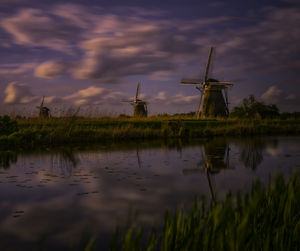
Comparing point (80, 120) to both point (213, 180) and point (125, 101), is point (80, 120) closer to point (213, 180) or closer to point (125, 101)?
point (213, 180)

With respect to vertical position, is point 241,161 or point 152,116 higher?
point 152,116

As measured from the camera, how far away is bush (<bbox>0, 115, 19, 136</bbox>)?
565 inches

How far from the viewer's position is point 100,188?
20.3ft

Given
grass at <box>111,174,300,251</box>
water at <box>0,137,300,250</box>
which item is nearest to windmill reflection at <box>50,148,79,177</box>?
water at <box>0,137,300,250</box>

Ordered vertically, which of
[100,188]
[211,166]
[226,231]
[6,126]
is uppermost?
[6,126]

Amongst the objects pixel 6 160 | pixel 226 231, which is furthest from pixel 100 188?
pixel 6 160

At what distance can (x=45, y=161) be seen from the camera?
964 centimetres

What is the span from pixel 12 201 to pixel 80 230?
2046mm

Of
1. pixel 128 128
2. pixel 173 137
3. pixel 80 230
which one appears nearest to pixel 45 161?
pixel 80 230

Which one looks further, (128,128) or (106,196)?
(128,128)

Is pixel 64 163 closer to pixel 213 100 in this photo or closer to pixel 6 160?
pixel 6 160

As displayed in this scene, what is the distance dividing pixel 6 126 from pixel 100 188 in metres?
10.5

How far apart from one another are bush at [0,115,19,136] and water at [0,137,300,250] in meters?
4.12

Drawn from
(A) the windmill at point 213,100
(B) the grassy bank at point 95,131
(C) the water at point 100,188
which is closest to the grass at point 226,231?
(C) the water at point 100,188
